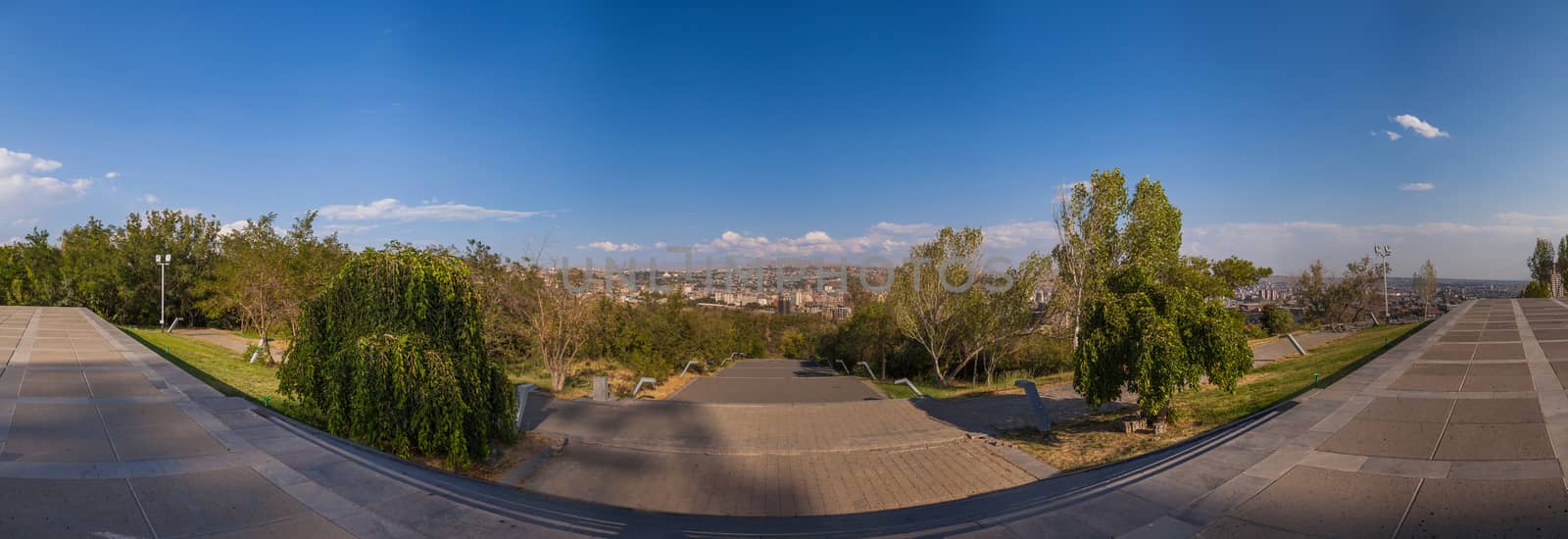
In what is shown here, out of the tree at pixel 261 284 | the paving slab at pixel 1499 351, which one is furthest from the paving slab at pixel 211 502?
the paving slab at pixel 1499 351

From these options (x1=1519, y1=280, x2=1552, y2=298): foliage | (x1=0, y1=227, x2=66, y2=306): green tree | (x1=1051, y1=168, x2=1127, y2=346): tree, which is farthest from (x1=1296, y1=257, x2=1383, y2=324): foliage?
(x1=0, y1=227, x2=66, y2=306): green tree

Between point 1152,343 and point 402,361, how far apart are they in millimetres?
8451

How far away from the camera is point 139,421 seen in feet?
19.8

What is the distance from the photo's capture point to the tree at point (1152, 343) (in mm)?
6867

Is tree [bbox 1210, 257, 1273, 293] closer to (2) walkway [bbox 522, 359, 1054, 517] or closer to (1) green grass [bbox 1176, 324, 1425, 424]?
(1) green grass [bbox 1176, 324, 1425, 424]

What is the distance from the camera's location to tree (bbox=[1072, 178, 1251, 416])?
22.5ft

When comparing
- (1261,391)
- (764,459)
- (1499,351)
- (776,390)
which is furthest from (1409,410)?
(776,390)

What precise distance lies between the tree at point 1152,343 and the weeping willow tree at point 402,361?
753 cm

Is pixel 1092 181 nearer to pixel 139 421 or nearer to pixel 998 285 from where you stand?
pixel 998 285

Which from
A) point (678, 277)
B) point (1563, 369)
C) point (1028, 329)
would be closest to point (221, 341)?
point (678, 277)

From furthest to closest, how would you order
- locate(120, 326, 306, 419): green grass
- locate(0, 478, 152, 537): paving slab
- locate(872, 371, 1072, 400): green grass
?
locate(872, 371, 1072, 400): green grass < locate(120, 326, 306, 419): green grass < locate(0, 478, 152, 537): paving slab

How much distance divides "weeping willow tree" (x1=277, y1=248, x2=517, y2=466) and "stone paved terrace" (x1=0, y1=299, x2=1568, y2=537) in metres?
0.48

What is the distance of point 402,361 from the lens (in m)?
5.99

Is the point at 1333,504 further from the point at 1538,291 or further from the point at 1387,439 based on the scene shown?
the point at 1538,291
